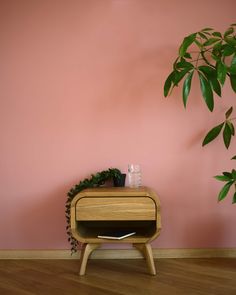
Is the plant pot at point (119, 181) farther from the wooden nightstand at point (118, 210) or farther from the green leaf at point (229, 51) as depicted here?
the green leaf at point (229, 51)

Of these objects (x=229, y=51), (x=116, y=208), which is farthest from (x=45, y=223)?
(x=229, y=51)

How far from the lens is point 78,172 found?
261 cm

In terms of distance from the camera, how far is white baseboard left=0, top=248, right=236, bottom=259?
251 centimetres

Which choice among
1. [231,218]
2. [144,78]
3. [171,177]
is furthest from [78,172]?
[231,218]

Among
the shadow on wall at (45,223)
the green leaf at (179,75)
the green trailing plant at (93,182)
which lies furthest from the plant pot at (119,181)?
the green leaf at (179,75)

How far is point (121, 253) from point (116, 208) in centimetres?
63

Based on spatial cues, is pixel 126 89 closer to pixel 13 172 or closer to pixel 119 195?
pixel 119 195

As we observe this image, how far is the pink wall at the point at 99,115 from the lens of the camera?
257 centimetres

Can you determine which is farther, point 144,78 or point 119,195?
point 144,78

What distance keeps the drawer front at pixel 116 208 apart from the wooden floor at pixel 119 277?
42 cm

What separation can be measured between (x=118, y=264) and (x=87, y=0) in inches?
88.5

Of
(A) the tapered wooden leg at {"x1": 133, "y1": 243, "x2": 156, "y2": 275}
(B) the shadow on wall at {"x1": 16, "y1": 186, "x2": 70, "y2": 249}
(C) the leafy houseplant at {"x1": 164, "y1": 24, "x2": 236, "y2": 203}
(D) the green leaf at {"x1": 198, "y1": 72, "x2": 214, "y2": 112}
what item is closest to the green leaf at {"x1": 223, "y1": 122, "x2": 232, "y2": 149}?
(C) the leafy houseplant at {"x1": 164, "y1": 24, "x2": 236, "y2": 203}

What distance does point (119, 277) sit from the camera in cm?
211

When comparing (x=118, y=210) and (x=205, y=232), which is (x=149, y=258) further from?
(x=205, y=232)
